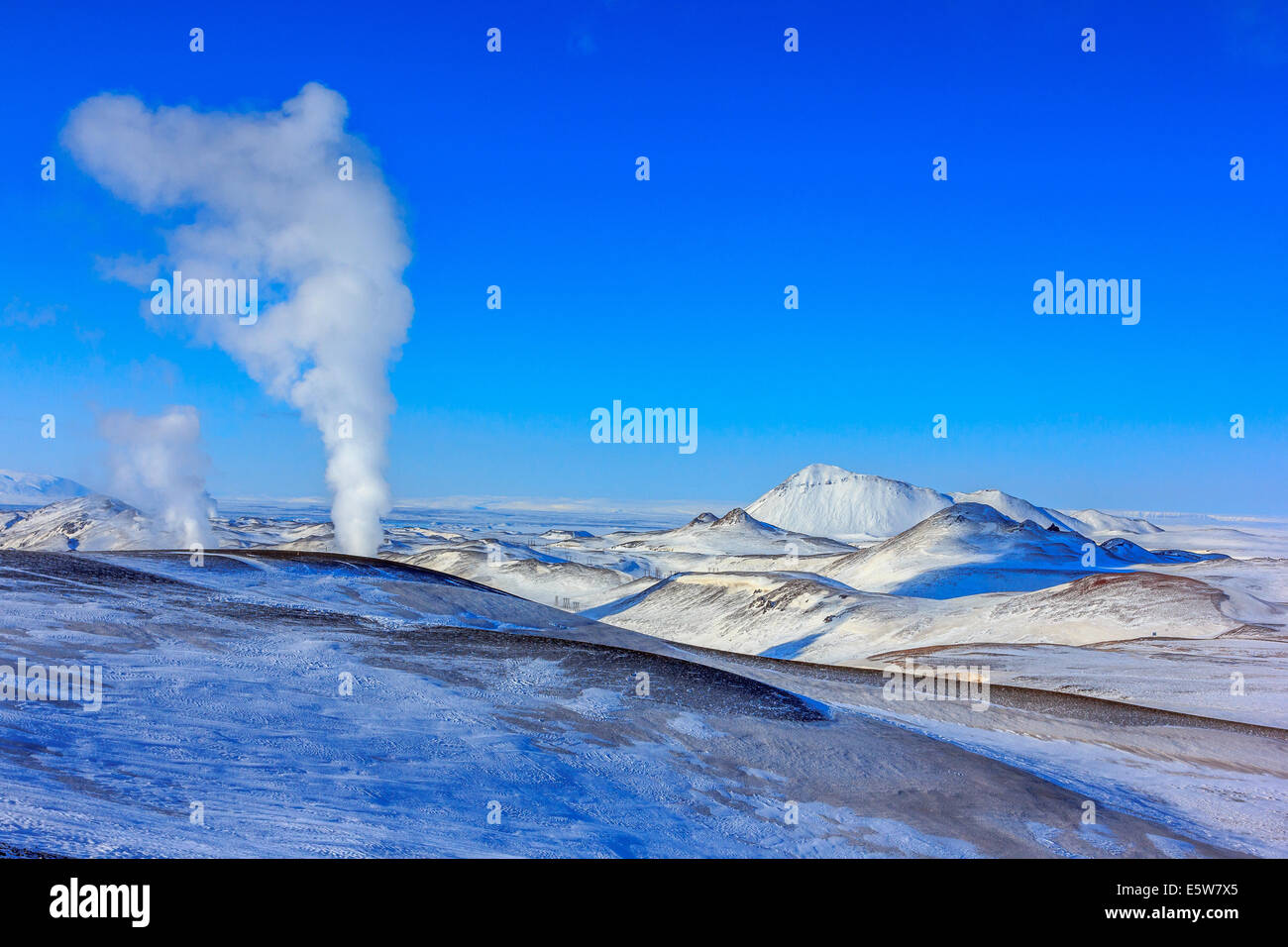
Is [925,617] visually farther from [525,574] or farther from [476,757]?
[525,574]

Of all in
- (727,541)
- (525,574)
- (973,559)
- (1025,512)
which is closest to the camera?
(973,559)

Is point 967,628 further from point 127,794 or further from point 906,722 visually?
point 127,794

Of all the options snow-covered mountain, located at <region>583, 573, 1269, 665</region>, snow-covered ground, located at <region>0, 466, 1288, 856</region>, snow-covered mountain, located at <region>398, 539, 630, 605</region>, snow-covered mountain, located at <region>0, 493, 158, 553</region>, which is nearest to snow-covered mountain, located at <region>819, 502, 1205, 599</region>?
snow-covered mountain, located at <region>583, 573, 1269, 665</region>

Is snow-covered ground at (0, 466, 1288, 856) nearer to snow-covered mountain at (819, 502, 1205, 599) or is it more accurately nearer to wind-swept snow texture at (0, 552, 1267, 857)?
wind-swept snow texture at (0, 552, 1267, 857)

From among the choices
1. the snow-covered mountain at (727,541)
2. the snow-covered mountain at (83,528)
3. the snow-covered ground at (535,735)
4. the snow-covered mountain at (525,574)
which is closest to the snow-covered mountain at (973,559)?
the snow-covered mountain at (525,574)

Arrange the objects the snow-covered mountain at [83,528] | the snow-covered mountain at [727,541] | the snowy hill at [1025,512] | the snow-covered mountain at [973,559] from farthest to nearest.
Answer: the snowy hill at [1025,512] < the snow-covered mountain at [727,541] < the snow-covered mountain at [83,528] < the snow-covered mountain at [973,559]

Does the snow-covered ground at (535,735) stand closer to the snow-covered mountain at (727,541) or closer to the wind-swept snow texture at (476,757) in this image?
the wind-swept snow texture at (476,757)

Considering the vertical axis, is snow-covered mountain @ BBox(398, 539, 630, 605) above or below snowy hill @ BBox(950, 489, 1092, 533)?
below

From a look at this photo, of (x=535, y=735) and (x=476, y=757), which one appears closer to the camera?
(x=476, y=757)

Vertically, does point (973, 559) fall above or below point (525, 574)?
above

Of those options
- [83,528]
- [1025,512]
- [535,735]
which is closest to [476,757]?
[535,735]

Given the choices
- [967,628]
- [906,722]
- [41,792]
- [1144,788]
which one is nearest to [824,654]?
[967,628]
